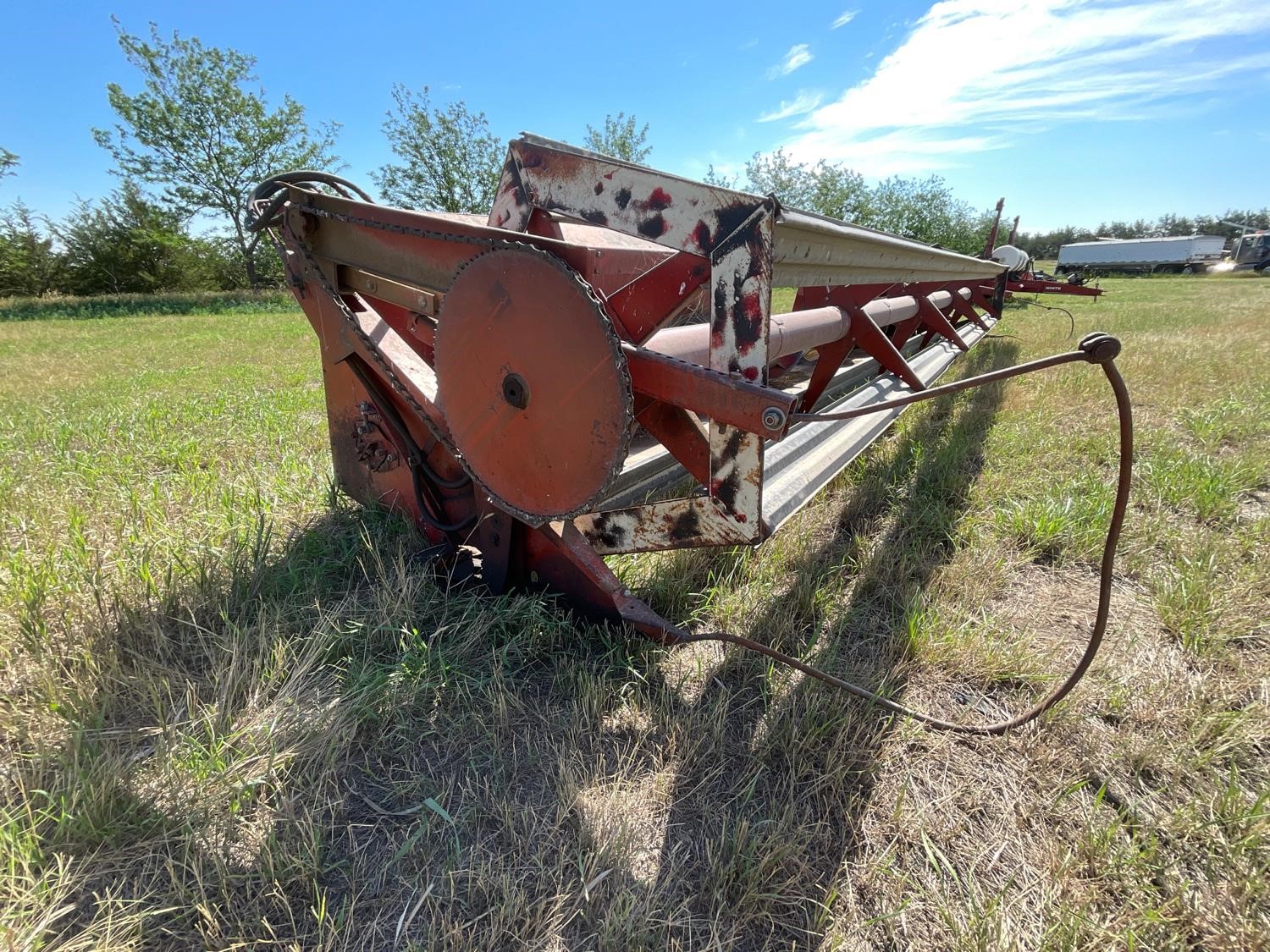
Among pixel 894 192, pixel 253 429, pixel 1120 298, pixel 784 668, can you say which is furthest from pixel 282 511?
pixel 894 192

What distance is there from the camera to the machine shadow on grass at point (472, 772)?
1.14m

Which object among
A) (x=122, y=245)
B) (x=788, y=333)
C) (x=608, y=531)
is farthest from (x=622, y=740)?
(x=122, y=245)

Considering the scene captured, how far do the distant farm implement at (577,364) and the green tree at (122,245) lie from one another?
31.7m

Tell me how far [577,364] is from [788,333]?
111 cm

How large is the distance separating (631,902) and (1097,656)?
5.58 feet

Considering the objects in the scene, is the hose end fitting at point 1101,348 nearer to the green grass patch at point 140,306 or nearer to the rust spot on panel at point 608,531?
the rust spot on panel at point 608,531

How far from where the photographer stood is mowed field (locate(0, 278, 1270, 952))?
3.77ft

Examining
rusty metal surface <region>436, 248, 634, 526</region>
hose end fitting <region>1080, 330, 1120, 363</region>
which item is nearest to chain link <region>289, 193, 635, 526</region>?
rusty metal surface <region>436, 248, 634, 526</region>

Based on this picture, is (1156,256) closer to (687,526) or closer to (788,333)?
(788,333)

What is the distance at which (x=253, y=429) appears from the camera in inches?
157

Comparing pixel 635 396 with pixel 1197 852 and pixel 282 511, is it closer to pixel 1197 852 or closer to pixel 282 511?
pixel 1197 852

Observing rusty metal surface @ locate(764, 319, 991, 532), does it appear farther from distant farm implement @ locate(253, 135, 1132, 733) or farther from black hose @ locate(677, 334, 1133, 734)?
black hose @ locate(677, 334, 1133, 734)

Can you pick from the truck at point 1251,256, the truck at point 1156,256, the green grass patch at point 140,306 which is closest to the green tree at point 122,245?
the green grass patch at point 140,306

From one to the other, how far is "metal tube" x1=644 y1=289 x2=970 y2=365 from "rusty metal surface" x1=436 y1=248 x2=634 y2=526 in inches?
14.3
